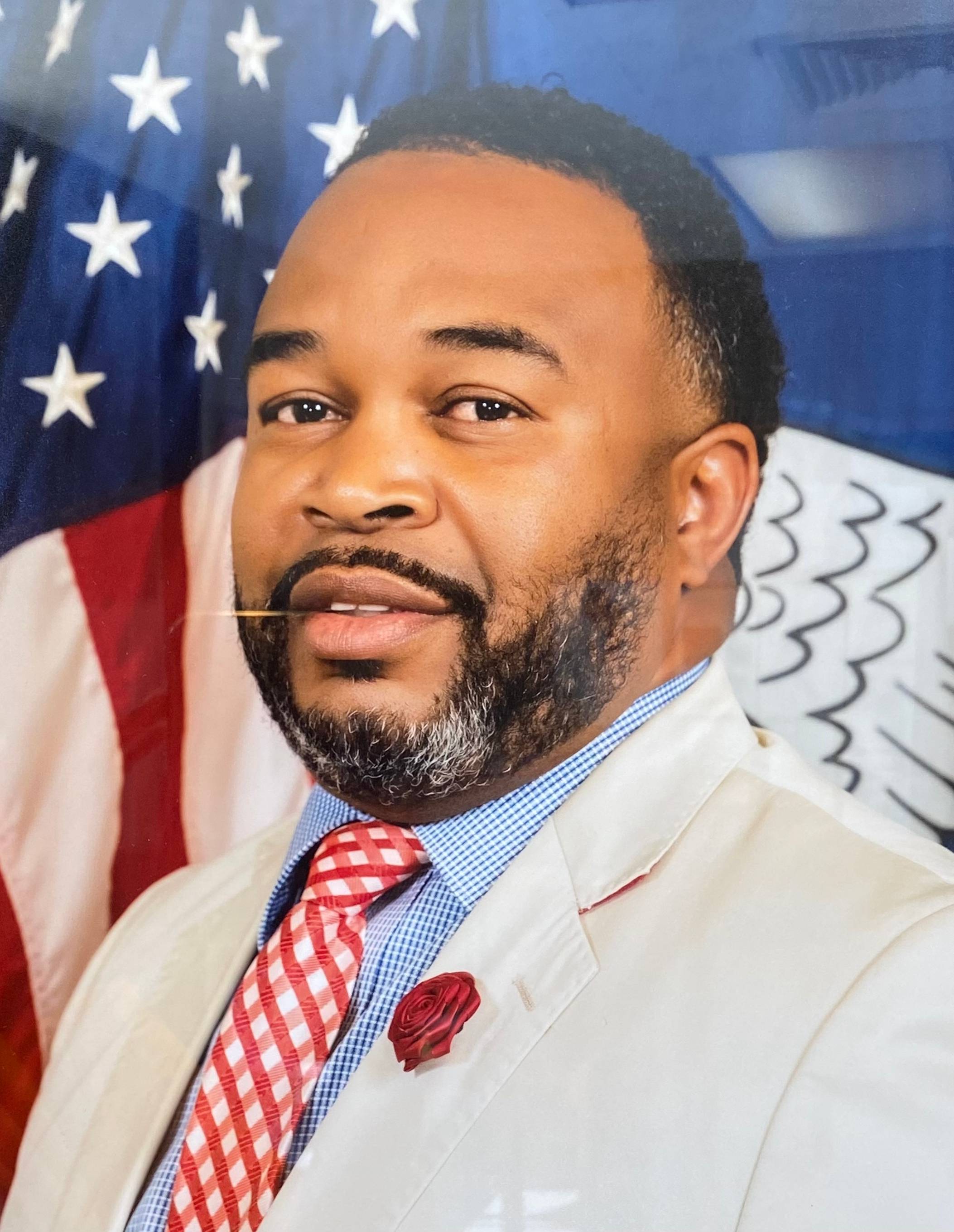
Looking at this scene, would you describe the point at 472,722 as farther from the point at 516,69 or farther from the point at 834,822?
the point at 516,69

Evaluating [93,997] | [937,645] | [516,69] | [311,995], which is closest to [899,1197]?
[937,645]

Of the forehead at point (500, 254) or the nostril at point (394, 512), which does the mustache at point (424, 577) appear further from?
the forehead at point (500, 254)

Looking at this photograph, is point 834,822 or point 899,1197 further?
point 834,822

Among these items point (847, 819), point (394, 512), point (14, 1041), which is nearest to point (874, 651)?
point (847, 819)

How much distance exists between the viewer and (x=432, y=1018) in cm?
93

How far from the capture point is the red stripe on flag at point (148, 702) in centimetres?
123

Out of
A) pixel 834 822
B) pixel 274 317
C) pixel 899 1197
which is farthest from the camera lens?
pixel 274 317

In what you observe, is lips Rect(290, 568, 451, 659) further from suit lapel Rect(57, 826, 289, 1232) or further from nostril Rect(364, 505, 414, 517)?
suit lapel Rect(57, 826, 289, 1232)

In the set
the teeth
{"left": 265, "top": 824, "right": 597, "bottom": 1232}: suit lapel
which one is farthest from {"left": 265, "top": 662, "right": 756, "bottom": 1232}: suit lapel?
the teeth

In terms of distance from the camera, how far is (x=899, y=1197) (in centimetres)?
79

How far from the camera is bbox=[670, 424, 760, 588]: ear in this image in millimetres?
967

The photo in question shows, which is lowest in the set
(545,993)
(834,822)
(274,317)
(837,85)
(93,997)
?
(93,997)

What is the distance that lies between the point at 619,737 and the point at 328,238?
503 mm

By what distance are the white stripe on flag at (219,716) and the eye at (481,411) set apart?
0.27m
